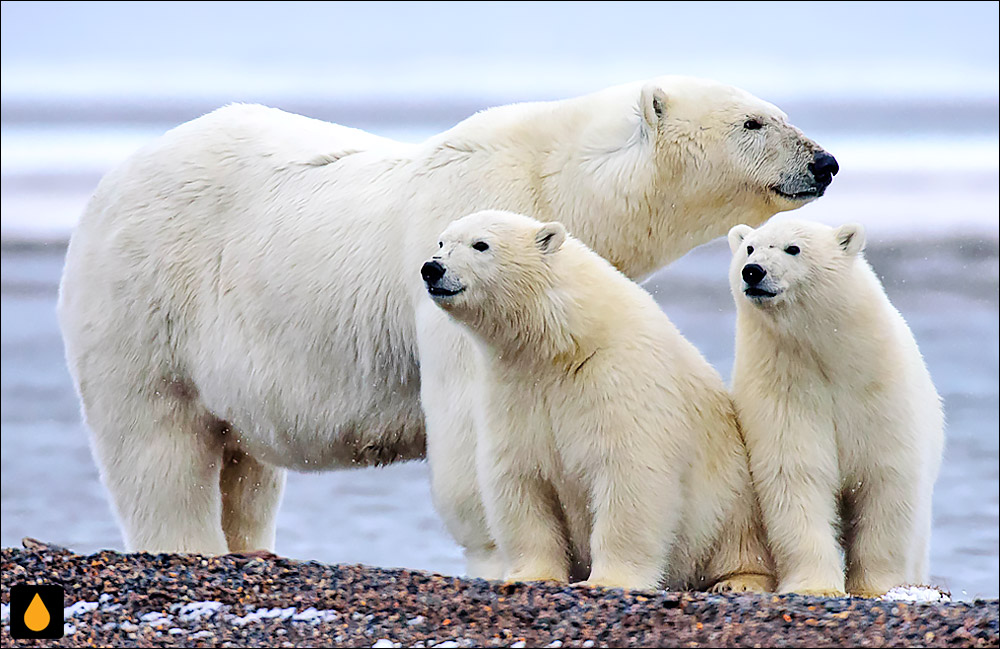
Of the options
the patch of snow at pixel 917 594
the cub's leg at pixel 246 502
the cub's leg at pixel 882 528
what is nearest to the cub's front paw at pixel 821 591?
the patch of snow at pixel 917 594

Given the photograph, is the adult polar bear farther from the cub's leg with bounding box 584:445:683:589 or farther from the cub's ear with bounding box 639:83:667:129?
the cub's leg with bounding box 584:445:683:589

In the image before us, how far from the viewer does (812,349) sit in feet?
17.0

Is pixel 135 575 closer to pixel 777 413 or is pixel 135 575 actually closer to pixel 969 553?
pixel 777 413

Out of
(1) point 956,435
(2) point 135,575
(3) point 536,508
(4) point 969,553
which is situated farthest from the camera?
(1) point 956,435

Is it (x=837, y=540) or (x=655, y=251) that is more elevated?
(x=655, y=251)

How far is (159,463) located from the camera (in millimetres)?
6570

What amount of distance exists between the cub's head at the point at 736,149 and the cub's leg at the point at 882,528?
3.66ft

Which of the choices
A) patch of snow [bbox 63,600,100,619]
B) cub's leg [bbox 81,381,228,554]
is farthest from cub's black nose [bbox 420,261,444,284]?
cub's leg [bbox 81,381,228,554]

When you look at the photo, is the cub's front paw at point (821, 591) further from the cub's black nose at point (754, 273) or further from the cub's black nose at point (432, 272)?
the cub's black nose at point (432, 272)

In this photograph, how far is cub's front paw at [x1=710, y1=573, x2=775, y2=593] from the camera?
5195 millimetres

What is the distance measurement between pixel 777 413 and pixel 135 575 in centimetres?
209

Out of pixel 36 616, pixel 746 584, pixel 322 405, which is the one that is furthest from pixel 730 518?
pixel 36 616

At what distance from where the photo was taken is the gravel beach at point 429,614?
4.13 metres

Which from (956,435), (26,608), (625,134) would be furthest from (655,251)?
(956,435)
